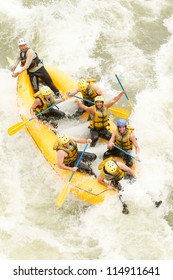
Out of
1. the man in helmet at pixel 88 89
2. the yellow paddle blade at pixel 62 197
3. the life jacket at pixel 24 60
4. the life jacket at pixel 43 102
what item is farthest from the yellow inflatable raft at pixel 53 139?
the man in helmet at pixel 88 89

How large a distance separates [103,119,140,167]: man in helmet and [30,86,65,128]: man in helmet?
4.11 ft

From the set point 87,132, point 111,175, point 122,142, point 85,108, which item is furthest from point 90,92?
point 111,175

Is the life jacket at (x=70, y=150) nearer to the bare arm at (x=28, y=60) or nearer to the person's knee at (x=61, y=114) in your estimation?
the person's knee at (x=61, y=114)

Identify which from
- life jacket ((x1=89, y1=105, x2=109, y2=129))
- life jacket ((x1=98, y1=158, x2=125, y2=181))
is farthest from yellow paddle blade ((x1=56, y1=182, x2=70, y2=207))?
life jacket ((x1=89, y1=105, x2=109, y2=129))

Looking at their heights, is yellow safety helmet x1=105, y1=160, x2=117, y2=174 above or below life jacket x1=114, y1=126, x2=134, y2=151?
below

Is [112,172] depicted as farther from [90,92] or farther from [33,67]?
[33,67]

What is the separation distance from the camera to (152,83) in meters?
8.71

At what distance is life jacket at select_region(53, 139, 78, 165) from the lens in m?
5.84

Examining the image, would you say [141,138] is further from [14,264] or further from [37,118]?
[14,264]

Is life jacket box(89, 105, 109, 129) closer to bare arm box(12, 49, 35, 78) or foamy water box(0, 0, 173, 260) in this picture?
foamy water box(0, 0, 173, 260)

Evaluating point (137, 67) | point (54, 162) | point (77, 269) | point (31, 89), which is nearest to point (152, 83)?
point (137, 67)

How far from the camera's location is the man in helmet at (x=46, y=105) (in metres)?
6.56

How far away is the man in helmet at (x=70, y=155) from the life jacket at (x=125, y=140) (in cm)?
47

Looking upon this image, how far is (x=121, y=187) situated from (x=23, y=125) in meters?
2.15
